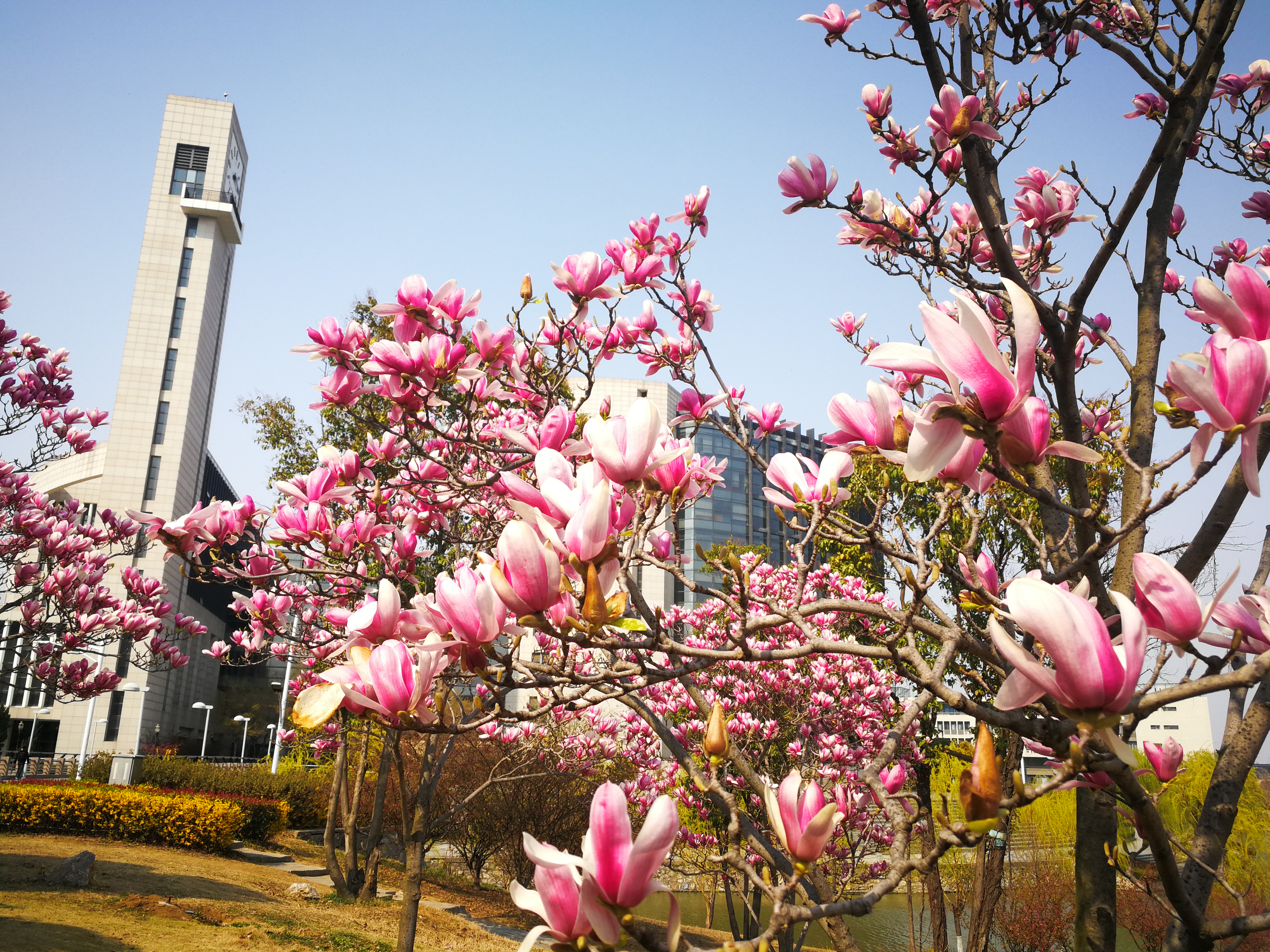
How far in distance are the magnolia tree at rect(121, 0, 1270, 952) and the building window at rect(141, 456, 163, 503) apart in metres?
34.8

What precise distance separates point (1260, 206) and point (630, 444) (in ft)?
9.80

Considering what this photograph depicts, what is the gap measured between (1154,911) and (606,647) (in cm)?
1397

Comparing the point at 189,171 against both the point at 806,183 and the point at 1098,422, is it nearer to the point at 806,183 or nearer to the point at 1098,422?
the point at 806,183

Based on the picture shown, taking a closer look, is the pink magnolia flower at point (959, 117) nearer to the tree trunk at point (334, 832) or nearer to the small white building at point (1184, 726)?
the tree trunk at point (334, 832)

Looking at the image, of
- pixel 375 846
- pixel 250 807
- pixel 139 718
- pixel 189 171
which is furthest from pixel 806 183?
pixel 189 171

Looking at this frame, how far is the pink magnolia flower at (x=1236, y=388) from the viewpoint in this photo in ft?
3.12

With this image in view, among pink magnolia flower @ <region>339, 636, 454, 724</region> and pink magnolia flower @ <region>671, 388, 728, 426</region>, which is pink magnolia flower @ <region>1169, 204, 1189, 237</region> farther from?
pink magnolia flower @ <region>339, 636, 454, 724</region>

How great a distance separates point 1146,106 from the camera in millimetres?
2998

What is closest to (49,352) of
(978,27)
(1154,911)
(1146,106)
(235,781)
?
(978,27)

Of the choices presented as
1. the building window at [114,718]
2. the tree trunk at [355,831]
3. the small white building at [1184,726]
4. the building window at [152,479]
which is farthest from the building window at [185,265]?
the small white building at [1184,726]

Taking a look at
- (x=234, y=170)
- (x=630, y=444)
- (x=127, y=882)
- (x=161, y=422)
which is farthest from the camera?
(x=234, y=170)

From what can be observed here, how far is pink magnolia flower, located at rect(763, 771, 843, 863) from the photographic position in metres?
0.99

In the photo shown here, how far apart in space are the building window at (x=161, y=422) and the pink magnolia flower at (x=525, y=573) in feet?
128

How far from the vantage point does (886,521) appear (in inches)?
145
